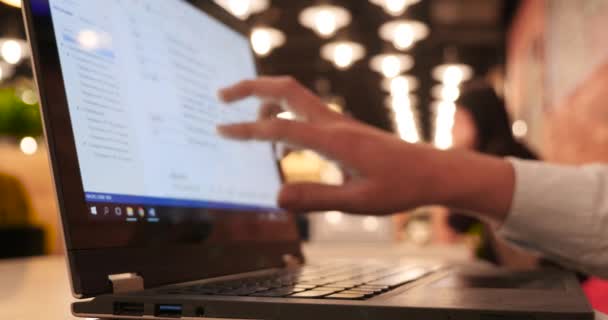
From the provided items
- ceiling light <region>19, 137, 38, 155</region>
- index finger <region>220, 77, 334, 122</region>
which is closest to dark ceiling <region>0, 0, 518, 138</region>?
ceiling light <region>19, 137, 38, 155</region>

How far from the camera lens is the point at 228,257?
71 centimetres

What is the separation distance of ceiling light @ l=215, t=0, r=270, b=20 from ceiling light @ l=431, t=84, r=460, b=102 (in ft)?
12.5

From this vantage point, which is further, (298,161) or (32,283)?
(298,161)

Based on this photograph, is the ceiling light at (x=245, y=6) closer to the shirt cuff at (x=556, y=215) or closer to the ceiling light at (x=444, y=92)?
the shirt cuff at (x=556, y=215)

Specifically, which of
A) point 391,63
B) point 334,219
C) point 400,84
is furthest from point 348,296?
point 400,84

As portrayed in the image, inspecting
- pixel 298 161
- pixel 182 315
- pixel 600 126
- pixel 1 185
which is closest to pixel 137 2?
pixel 182 315

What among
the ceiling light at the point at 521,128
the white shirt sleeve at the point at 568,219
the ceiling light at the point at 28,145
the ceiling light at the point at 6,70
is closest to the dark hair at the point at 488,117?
the white shirt sleeve at the point at 568,219

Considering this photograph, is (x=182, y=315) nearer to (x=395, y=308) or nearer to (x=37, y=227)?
(x=395, y=308)

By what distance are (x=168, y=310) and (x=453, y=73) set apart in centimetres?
770

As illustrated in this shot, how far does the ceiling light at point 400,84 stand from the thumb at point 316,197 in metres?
7.83

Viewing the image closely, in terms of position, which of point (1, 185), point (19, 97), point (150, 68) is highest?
point (19, 97)

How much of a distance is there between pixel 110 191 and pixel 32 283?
1.21ft

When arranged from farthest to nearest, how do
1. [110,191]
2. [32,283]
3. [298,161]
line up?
[298,161]
[32,283]
[110,191]

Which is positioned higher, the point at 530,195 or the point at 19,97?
the point at 19,97
